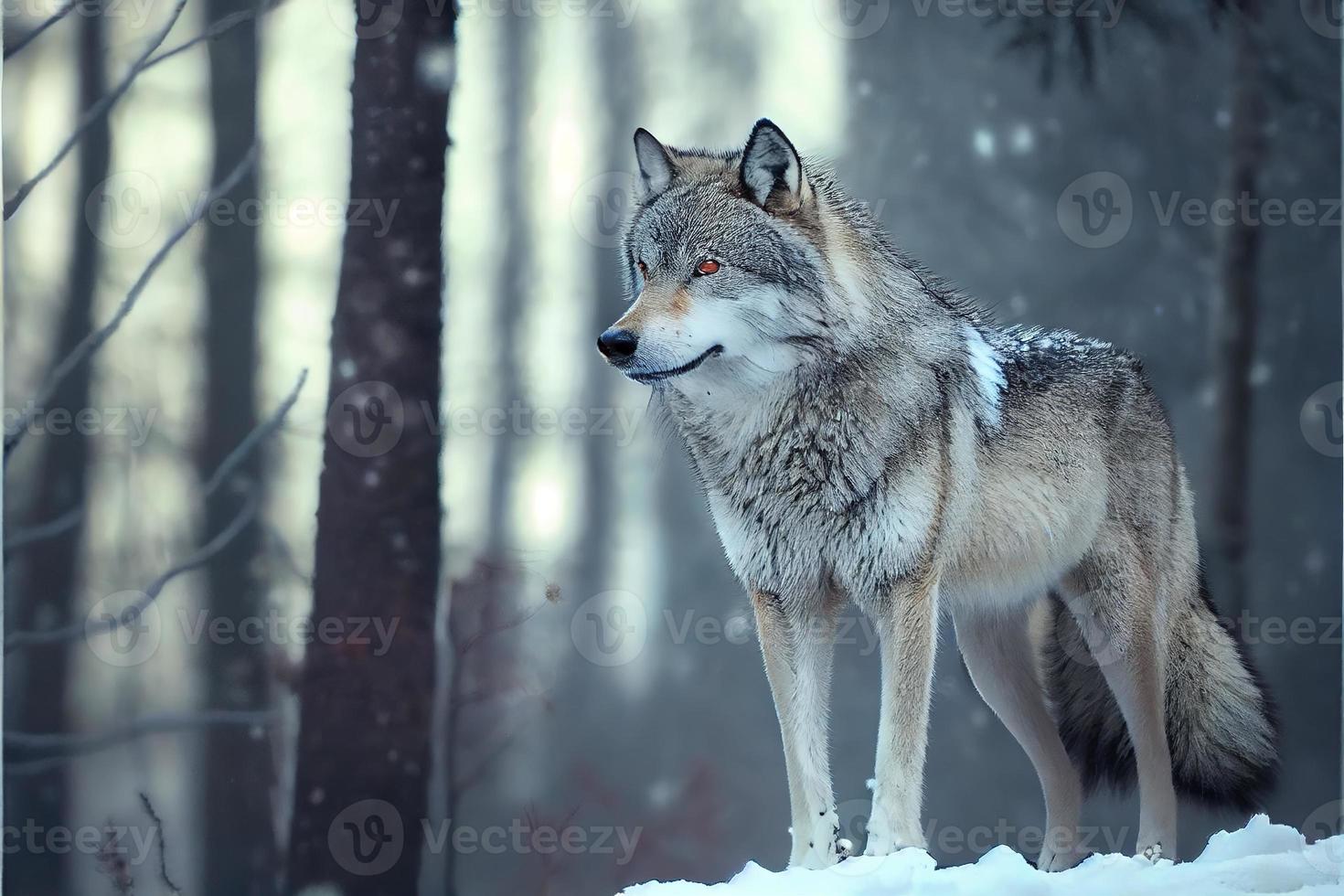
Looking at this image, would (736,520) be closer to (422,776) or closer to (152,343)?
(422,776)

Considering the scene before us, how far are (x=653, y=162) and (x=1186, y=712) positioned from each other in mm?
1973

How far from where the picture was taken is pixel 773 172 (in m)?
2.66

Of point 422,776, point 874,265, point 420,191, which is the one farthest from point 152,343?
point 874,265

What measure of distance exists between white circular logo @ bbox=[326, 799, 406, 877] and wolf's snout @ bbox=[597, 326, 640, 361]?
5.02ft

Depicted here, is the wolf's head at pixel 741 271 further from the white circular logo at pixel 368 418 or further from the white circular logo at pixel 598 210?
the white circular logo at pixel 368 418

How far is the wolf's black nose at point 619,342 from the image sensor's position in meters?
2.47

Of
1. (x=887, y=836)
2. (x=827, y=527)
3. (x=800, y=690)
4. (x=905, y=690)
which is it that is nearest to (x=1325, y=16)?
(x=827, y=527)

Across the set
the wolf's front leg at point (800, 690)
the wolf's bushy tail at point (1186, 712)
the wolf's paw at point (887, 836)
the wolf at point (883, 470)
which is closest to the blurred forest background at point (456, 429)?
the wolf's bushy tail at point (1186, 712)

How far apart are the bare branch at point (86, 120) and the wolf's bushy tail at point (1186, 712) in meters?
2.85

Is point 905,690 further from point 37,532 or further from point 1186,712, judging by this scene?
point 37,532

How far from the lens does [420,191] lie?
333 centimetres

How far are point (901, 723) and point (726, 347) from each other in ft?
2.98

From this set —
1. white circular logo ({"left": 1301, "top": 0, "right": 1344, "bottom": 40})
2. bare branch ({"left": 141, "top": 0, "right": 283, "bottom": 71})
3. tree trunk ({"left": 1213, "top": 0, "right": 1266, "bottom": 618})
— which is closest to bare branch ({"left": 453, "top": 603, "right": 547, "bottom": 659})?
bare branch ({"left": 141, "top": 0, "right": 283, "bottom": 71})

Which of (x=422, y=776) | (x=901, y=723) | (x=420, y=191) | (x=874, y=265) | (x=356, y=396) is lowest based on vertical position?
(x=422, y=776)
